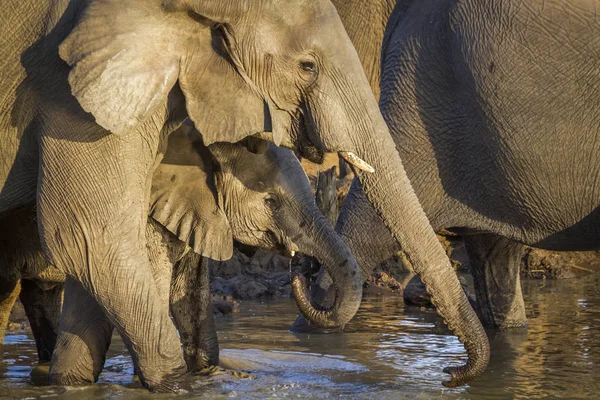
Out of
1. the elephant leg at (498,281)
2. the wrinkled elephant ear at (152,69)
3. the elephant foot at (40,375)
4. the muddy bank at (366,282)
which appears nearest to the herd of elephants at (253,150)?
the wrinkled elephant ear at (152,69)

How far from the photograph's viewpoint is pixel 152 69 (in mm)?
4914

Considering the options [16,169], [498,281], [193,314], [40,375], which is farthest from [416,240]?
[498,281]

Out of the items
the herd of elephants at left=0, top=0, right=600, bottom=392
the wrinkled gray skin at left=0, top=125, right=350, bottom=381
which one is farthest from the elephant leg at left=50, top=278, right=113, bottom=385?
the wrinkled gray skin at left=0, top=125, right=350, bottom=381

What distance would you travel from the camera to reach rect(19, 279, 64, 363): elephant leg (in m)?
6.66

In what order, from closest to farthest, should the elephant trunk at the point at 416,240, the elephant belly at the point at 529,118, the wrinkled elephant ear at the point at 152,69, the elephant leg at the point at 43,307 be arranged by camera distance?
the wrinkled elephant ear at the point at 152,69 → the elephant trunk at the point at 416,240 → the elephant belly at the point at 529,118 → the elephant leg at the point at 43,307

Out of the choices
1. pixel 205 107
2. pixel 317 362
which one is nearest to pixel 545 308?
pixel 317 362

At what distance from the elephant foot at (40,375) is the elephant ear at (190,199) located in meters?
0.86

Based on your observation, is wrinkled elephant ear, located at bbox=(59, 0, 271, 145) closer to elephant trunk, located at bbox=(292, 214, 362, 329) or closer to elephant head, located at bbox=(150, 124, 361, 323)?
elephant head, located at bbox=(150, 124, 361, 323)

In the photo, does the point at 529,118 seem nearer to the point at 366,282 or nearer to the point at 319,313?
the point at 319,313

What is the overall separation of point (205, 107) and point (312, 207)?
0.95m

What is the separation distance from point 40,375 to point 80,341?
0.57m

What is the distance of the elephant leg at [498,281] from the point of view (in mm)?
7586

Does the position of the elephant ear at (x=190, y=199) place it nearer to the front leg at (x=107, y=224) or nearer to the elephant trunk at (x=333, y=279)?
the elephant trunk at (x=333, y=279)

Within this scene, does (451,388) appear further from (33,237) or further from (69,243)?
(33,237)
